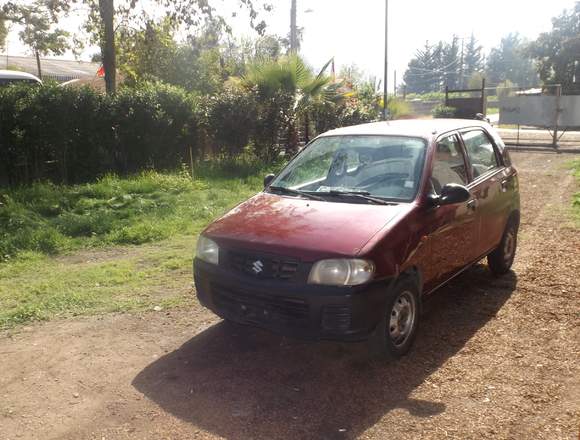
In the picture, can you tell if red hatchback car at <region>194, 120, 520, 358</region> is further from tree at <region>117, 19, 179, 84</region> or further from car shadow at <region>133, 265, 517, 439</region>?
tree at <region>117, 19, 179, 84</region>

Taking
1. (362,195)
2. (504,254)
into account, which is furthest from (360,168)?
(504,254)

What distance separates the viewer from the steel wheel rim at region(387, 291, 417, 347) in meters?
4.25

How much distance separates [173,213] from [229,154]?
16.5 ft

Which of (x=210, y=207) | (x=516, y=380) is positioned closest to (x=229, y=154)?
(x=210, y=207)

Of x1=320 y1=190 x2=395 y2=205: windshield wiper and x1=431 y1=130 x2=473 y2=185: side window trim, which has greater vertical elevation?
x1=431 y1=130 x2=473 y2=185: side window trim

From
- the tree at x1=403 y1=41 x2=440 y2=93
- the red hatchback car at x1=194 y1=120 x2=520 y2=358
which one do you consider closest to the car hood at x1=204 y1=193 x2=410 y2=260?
the red hatchback car at x1=194 y1=120 x2=520 y2=358

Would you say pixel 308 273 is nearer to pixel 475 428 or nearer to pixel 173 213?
pixel 475 428

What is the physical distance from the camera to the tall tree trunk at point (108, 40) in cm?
1432

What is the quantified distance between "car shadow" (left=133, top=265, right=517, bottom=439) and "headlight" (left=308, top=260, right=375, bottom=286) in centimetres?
71

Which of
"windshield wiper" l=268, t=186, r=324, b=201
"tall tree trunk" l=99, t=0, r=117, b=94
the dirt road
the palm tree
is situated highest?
"tall tree trunk" l=99, t=0, r=117, b=94

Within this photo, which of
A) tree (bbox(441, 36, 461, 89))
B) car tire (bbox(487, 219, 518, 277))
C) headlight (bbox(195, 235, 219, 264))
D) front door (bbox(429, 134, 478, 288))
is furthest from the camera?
tree (bbox(441, 36, 461, 89))

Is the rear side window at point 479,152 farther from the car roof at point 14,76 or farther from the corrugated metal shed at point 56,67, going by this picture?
the corrugated metal shed at point 56,67

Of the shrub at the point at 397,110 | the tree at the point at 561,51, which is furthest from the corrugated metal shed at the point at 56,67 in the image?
the tree at the point at 561,51

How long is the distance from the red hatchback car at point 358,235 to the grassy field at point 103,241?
1611mm
